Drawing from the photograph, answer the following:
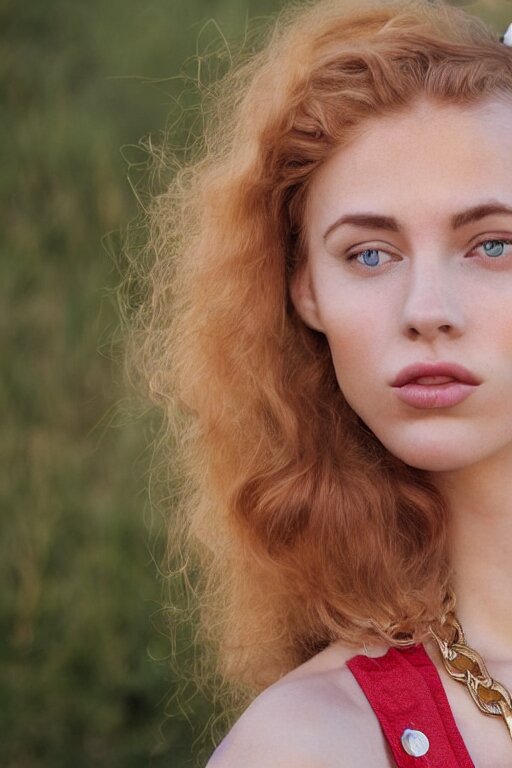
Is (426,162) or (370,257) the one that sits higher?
(426,162)

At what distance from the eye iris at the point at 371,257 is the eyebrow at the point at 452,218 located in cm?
4

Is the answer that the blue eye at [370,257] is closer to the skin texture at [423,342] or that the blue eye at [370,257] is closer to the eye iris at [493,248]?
the skin texture at [423,342]

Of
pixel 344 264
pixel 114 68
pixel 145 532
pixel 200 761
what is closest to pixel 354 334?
pixel 344 264

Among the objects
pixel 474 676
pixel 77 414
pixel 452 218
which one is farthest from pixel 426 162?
pixel 77 414

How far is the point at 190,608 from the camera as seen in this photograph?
9.49 ft

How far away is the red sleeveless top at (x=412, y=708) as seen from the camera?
6.83 ft

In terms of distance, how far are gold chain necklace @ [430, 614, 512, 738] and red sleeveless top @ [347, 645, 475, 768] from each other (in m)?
0.03

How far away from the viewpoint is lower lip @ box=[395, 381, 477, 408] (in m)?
2.06

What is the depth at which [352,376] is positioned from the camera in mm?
2197

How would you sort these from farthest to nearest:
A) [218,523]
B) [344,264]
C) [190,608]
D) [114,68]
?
[114,68] < [190,608] < [218,523] < [344,264]

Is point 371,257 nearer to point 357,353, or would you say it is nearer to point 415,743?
point 357,353

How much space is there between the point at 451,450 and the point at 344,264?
35 centimetres

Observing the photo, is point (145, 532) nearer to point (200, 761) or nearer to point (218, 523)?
point (200, 761)

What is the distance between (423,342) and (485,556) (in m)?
0.42
